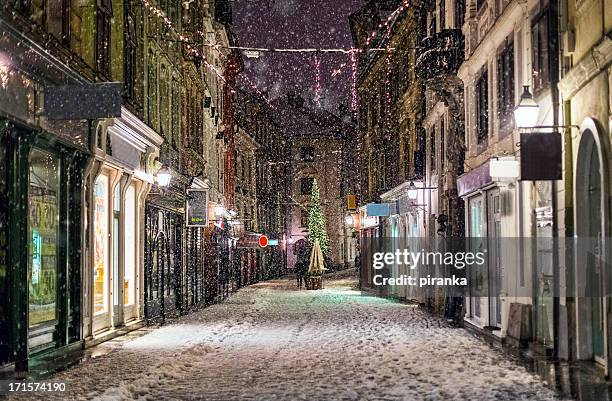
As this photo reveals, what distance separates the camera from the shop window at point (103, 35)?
57.7 ft

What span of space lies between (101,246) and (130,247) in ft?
8.48

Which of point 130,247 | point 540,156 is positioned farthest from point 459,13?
point 540,156

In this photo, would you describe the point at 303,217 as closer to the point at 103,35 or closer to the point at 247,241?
the point at 247,241

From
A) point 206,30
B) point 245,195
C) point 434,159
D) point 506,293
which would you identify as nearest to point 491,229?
point 506,293

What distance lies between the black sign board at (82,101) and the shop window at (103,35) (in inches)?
162

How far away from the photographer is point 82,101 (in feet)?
44.5

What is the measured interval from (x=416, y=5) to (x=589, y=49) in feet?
62.4

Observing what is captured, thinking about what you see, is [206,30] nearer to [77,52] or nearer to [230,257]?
[230,257]

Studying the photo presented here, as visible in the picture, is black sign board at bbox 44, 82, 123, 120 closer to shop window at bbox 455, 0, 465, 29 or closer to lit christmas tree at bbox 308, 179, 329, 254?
shop window at bbox 455, 0, 465, 29

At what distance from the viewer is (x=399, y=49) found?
115ft

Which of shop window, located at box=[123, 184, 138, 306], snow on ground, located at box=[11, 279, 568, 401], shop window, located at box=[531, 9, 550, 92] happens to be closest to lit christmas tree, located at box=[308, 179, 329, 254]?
snow on ground, located at box=[11, 279, 568, 401]

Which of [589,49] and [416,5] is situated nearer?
[589,49]

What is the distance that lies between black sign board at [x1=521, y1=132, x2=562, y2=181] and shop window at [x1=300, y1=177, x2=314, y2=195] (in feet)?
238

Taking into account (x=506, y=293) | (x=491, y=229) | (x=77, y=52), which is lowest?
(x=506, y=293)
